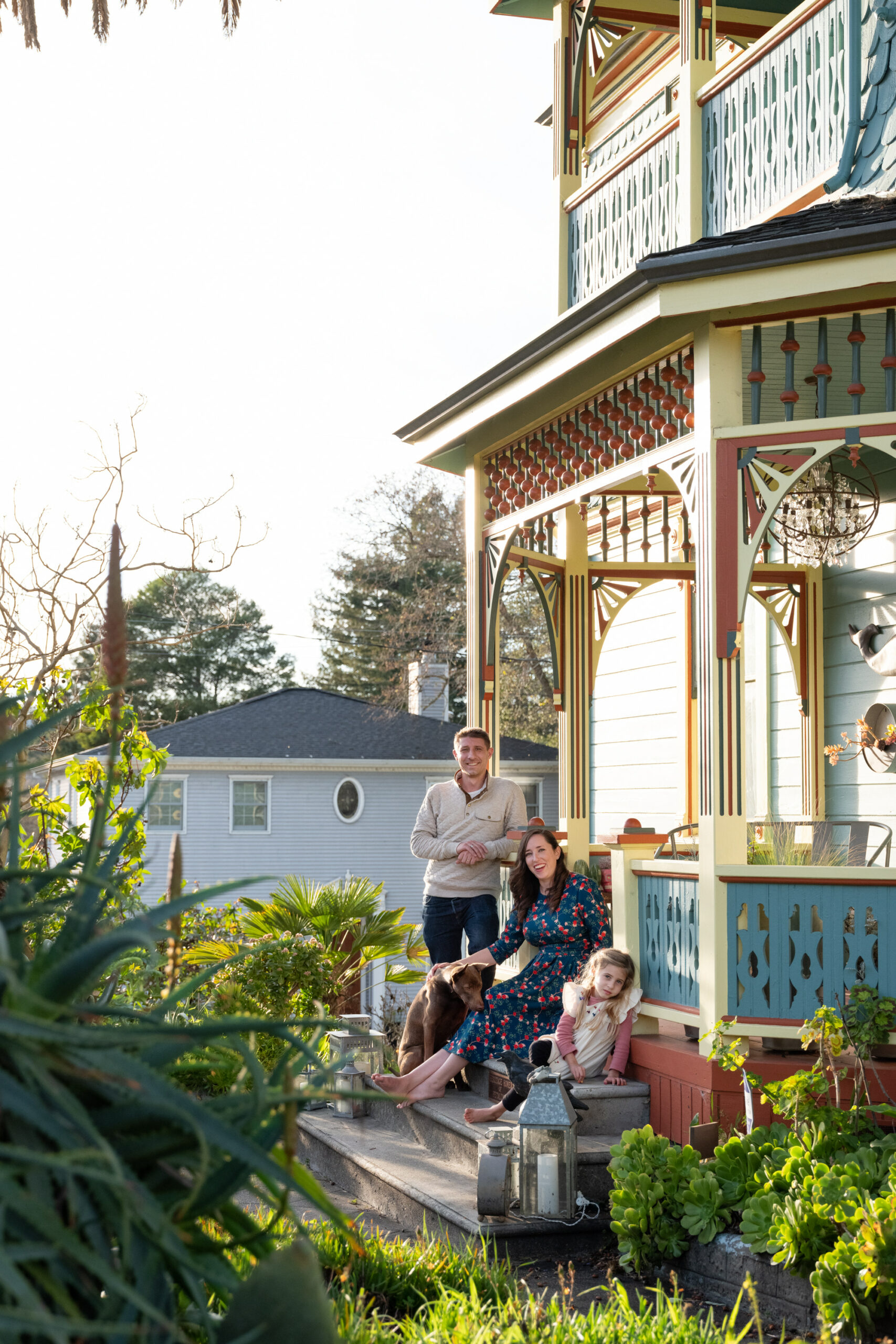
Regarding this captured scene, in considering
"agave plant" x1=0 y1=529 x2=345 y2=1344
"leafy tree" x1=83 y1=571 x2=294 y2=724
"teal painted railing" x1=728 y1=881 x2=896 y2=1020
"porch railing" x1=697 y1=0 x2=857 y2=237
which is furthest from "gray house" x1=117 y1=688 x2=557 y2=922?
"agave plant" x1=0 y1=529 x2=345 y2=1344

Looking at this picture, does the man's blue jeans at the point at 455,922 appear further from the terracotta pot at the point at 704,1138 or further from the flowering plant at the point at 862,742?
the terracotta pot at the point at 704,1138

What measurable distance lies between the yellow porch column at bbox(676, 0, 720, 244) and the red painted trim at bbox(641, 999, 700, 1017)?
415cm

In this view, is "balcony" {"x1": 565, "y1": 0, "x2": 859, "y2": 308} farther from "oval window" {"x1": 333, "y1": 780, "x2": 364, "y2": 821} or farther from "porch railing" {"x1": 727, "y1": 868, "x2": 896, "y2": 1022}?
"oval window" {"x1": 333, "y1": 780, "x2": 364, "y2": 821}

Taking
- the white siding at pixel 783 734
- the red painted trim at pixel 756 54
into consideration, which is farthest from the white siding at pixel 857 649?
the red painted trim at pixel 756 54

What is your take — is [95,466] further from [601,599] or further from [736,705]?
[736,705]

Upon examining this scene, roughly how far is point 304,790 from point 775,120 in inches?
807

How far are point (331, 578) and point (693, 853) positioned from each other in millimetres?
34644

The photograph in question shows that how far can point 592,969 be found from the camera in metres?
6.50

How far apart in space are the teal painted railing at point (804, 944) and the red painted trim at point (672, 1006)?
0.76 feet

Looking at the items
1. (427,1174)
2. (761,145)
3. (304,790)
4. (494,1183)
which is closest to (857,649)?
(761,145)

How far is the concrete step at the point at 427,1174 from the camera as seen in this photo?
521 centimetres

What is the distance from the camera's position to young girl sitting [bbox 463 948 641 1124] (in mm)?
6414

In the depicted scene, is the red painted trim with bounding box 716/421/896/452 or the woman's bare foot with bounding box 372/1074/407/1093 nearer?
the red painted trim with bounding box 716/421/896/452

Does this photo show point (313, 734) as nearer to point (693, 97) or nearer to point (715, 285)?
point (693, 97)
